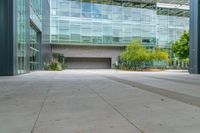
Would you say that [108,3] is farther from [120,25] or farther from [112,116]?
[112,116]

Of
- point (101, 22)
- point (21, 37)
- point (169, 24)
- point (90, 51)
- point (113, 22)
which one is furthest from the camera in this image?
point (169, 24)

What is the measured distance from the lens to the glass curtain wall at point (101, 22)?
5300 cm

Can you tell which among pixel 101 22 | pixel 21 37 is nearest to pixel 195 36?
pixel 21 37

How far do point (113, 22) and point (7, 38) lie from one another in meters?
37.2

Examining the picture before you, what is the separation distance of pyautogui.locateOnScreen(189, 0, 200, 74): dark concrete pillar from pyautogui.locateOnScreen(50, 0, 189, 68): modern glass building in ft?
93.4

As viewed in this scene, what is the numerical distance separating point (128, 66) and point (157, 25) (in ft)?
54.2

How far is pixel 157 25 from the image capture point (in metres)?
59.2

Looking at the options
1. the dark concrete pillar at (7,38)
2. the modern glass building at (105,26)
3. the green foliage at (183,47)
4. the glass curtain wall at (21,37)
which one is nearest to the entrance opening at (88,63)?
the modern glass building at (105,26)

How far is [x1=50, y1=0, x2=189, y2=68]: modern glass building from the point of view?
175 feet

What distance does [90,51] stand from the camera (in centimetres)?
5753

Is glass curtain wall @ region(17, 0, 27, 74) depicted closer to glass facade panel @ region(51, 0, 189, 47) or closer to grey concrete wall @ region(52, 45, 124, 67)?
glass facade panel @ region(51, 0, 189, 47)

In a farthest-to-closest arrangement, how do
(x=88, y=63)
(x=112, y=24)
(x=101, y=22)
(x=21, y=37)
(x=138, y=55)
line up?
(x=88, y=63), (x=112, y=24), (x=101, y=22), (x=138, y=55), (x=21, y=37)

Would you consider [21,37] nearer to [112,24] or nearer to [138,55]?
[138,55]

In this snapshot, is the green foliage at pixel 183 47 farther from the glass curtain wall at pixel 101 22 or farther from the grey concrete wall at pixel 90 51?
the grey concrete wall at pixel 90 51
